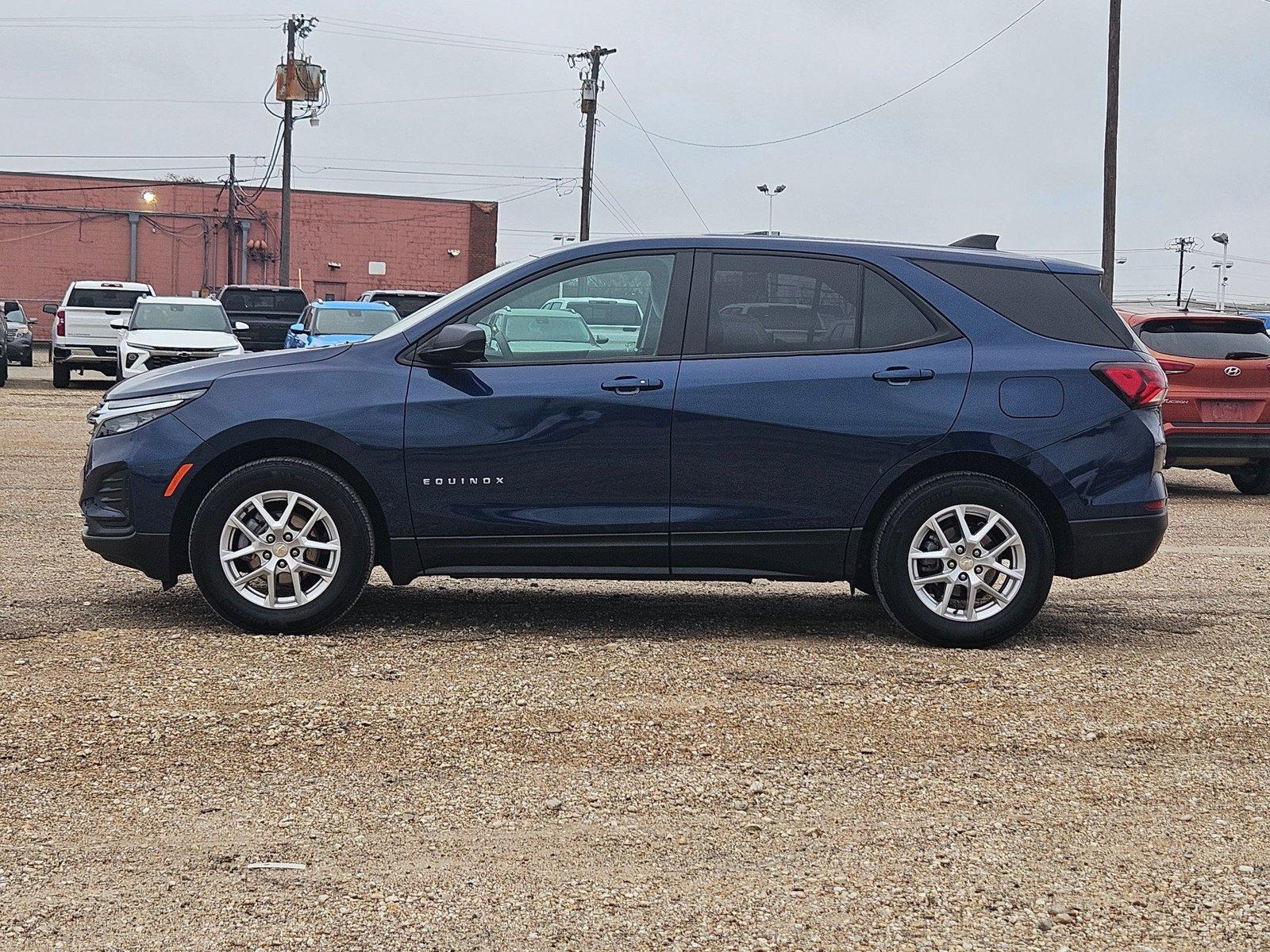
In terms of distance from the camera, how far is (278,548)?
6426mm

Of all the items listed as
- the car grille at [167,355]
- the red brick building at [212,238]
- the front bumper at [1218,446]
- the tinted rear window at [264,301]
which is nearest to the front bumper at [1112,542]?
the front bumper at [1218,446]

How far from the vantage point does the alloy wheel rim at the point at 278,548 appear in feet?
21.0

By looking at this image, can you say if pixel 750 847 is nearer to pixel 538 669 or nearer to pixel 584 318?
pixel 538 669

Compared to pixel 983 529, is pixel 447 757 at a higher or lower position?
lower

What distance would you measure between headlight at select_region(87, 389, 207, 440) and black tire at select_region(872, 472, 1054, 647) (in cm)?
302

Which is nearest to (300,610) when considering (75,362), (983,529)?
(983,529)

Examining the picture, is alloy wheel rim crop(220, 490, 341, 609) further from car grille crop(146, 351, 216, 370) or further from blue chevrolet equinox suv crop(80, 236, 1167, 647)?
car grille crop(146, 351, 216, 370)

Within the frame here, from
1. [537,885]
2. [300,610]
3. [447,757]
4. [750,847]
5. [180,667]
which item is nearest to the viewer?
[537,885]

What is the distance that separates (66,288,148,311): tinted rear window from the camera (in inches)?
1119

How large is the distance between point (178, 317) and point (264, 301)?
736 cm

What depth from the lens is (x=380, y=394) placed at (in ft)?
21.2

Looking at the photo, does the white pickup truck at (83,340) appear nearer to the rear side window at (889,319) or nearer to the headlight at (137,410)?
the headlight at (137,410)

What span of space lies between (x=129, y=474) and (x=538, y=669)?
1.98 m

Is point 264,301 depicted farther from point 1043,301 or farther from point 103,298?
point 1043,301
